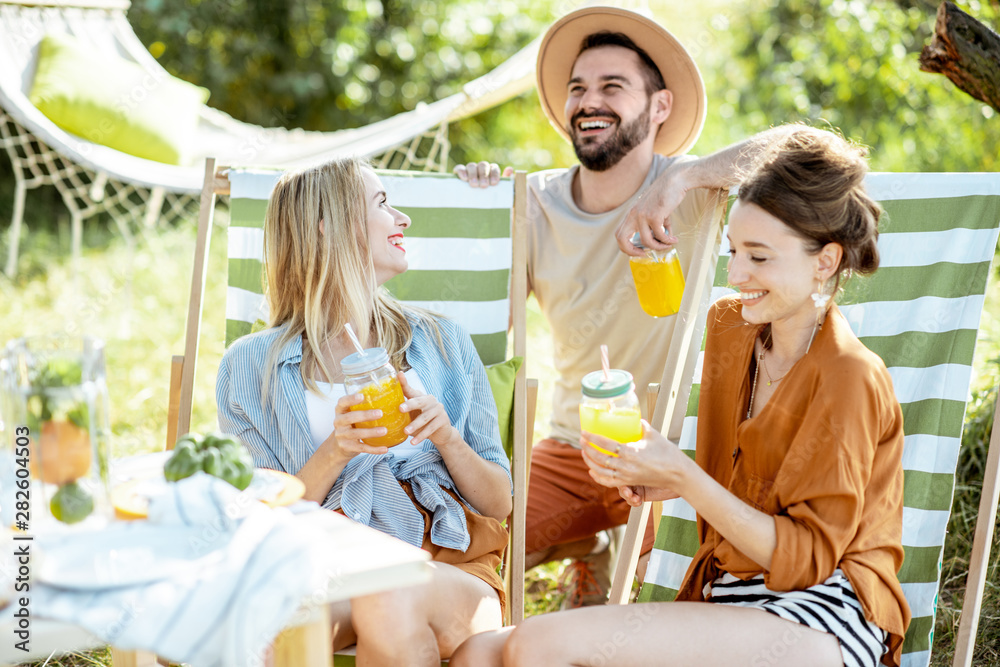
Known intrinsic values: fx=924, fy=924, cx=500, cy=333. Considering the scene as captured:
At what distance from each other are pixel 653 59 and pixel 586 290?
0.74 m

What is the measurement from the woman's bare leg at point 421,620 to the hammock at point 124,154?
2345mm

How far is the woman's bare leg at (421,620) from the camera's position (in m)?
1.54

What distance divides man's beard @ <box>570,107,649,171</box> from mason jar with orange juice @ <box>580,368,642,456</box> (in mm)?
1347

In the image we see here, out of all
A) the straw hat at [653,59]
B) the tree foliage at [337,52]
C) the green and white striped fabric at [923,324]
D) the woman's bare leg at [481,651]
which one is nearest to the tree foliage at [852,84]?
the tree foliage at [337,52]

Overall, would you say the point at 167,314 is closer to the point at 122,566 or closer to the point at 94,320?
the point at 94,320

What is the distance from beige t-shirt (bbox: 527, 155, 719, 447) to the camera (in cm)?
258

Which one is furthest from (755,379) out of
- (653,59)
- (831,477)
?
(653,59)

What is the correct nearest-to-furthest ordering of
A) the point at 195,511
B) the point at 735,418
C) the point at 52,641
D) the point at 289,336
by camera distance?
the point at 52,641
the point at 195,511
the point at 735,418
the point at 289,336

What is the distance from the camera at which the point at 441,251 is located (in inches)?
98.7

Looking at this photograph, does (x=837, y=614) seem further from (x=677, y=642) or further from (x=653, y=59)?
(x=653, y=59)

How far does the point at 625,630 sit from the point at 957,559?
1586mm

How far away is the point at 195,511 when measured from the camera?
1.16m

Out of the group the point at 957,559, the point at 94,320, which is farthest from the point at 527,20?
the point at 957,559

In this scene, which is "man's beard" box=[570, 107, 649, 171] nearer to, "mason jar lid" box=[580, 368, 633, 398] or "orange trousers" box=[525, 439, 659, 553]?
"orange trousers" box=[525, 439, 659, 553]
